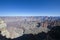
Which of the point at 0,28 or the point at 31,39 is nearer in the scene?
the point at 31,39

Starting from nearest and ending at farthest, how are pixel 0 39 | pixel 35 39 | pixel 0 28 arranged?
1. pixel 0 39
2. pixel 35 39
3. pixel 0 28

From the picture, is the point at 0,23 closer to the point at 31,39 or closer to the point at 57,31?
the point at 31,39

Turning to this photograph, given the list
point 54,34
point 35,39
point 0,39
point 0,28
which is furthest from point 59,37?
point 0,28

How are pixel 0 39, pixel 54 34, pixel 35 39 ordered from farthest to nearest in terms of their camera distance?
pixel 35 39 → pixel 54 34 → pixel 0 39

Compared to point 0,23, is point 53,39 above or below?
below

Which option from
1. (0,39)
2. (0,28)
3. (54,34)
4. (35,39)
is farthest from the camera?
(0,28)

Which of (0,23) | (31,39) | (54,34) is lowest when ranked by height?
(31,39)

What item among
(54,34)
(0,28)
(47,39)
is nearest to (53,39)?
(47,39)

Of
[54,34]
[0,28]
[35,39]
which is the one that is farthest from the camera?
[0,28]

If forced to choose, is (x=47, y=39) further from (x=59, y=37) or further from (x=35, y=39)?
(x=35, y=39)
